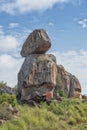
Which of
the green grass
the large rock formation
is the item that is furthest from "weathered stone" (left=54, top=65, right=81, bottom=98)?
the green grass

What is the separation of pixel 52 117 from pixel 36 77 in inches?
199

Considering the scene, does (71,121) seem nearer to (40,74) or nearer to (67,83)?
(40,74)

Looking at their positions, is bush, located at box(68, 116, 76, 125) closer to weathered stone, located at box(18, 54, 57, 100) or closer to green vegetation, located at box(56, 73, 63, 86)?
weathered stone, located at box(18, 54, 57, 100)

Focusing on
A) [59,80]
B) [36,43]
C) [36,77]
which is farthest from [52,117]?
[36,43]

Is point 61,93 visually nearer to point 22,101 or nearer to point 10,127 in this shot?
point 22,101

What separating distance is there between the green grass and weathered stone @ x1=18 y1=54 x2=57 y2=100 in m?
1.44

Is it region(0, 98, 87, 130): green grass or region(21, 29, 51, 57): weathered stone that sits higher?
region(21, 29, 51, 57): weathered stone

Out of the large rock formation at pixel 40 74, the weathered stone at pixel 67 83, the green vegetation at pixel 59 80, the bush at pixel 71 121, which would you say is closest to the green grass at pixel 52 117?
the bush at pixel 71 121

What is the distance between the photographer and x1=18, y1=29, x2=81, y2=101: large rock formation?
27.9 m

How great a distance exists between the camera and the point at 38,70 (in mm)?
28391

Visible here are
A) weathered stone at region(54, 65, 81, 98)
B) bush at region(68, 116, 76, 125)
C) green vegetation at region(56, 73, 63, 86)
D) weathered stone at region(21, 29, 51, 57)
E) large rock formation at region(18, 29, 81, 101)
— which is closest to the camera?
bush at region(68, 116, 76, 125)

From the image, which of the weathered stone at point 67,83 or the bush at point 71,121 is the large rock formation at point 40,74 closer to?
the weathered stone at point 67,83

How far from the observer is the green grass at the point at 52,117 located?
2152 cm

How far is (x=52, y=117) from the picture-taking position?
2373 centimetres
